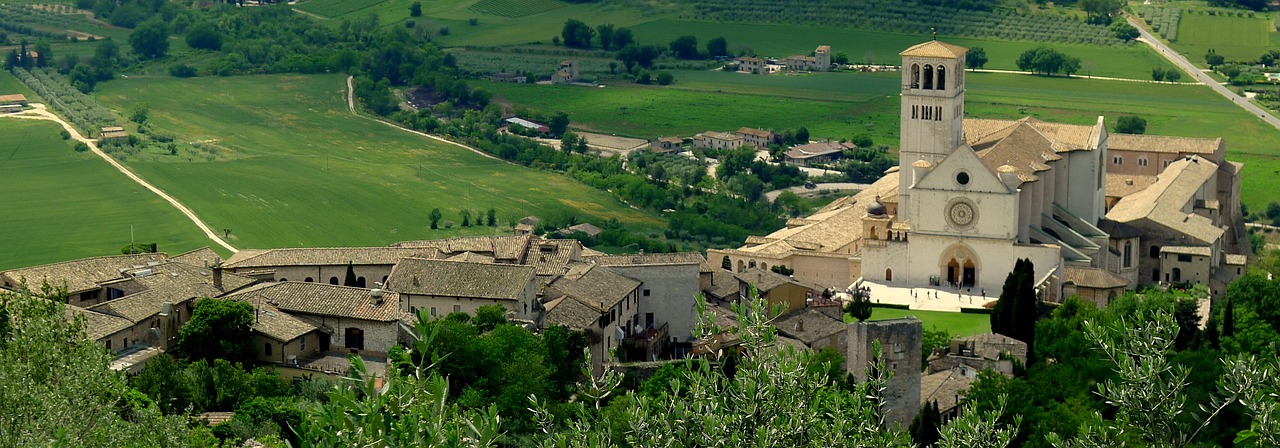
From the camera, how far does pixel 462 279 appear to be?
65.6 metres

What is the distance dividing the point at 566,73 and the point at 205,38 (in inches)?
1341

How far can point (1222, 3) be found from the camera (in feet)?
636

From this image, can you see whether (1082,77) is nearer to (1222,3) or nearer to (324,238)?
(1222,3)

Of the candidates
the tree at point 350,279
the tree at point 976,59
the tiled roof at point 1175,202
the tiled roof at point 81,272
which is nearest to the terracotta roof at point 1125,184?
the tiled roof at point 1175,202

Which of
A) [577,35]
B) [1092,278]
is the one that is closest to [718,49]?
[577,35]

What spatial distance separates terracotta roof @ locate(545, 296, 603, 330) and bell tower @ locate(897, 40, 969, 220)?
24.2 m

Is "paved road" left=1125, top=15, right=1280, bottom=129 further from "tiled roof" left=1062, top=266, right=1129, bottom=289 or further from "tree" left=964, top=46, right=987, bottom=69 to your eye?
"tiled roof" left=1062, top=266, right=1129, bottom=289

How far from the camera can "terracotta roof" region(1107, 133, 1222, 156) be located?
10250 centimetres

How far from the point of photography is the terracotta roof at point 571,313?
64875 millimetres

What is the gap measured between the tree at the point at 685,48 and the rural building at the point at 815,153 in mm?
40317

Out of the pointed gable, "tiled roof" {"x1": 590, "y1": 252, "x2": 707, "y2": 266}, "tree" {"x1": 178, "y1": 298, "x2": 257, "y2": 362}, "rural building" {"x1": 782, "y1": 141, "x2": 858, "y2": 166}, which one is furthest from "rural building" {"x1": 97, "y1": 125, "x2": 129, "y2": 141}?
"tree" {"x1": 178, "y1": 298, "x2": 257, "y2": 362}

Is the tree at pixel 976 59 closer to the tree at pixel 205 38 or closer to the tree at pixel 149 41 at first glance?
the tree at pixel 205 38

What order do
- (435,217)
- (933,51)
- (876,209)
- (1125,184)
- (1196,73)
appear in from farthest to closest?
(1196,73)
(435,217)
(1125,184)
(933,51)
(876,209)

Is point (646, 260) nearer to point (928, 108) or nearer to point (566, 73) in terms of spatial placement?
point (928, 108)
